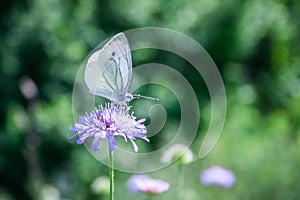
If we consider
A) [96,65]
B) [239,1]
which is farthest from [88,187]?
[96,65]

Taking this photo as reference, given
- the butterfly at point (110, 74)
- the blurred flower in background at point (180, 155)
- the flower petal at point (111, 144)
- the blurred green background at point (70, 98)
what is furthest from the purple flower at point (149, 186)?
the blurred green background at point (70, 98)

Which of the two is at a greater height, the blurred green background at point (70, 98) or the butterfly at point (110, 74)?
the blurred green background at point (70, 98)

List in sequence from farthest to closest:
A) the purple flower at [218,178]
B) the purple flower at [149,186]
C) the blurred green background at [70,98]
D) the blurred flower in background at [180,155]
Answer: the blurred green background at [70,98], the purple flower at [218,178], the blurred flower in background at [180,155], the purple flower at [149,186]

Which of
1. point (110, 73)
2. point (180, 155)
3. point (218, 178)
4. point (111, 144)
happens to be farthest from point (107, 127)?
point (218, 178)

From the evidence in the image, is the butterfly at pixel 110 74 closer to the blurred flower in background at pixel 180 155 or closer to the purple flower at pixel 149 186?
the purple flower at pixel 149 186

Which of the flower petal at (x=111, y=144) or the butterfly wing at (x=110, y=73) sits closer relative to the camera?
the flower petal at (x=111, y=144)

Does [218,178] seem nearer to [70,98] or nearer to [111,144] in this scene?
[111,144]

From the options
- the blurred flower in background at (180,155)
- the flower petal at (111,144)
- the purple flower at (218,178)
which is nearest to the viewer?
the flower petal at (111,144)
